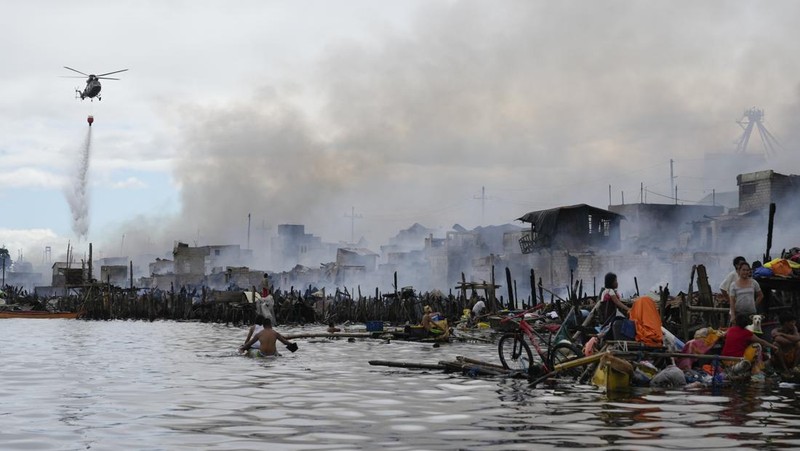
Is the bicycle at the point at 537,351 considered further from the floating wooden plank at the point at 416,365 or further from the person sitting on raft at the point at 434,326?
the person sitting on raft at the point at 434,326

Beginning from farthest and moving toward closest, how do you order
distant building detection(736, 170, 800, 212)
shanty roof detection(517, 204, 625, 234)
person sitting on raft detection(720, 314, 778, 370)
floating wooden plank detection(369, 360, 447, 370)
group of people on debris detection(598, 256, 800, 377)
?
shanty roof detection(517, 204, 625, 234)
distant building detection(736, 170, 800, 212)
floating wooden plank detection(369, 360, 447, 370)
person sitting on raft detection(720, 314, 778, 370)
group of people on debris detection(598, 256, 800, 377)

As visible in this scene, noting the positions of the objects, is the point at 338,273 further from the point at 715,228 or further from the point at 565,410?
the point at 565,410

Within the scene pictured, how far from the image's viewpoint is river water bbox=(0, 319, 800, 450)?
9.63m

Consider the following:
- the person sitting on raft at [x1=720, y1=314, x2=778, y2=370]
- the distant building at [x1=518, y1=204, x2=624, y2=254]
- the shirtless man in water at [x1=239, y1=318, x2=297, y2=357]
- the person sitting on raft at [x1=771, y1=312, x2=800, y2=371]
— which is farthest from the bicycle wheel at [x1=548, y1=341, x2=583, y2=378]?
the distant building at [x1=518, y1=204, x2=624, y2=254]

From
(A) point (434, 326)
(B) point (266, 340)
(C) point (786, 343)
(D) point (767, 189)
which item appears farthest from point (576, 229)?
(C) point (786, 343)

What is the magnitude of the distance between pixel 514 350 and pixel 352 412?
6.11 meters

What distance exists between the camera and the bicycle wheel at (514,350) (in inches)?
666

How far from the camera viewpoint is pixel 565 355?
16500 millimetres

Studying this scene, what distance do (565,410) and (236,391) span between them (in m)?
5.72

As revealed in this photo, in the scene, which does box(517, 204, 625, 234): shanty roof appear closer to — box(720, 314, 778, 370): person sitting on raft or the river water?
the river water

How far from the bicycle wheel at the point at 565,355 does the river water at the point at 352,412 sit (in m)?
0.56

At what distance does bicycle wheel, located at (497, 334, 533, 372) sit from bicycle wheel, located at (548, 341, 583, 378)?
24.2 inches

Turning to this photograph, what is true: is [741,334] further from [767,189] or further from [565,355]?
[767,189]

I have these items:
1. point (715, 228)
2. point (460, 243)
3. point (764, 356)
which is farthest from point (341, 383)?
point (460, 243)
